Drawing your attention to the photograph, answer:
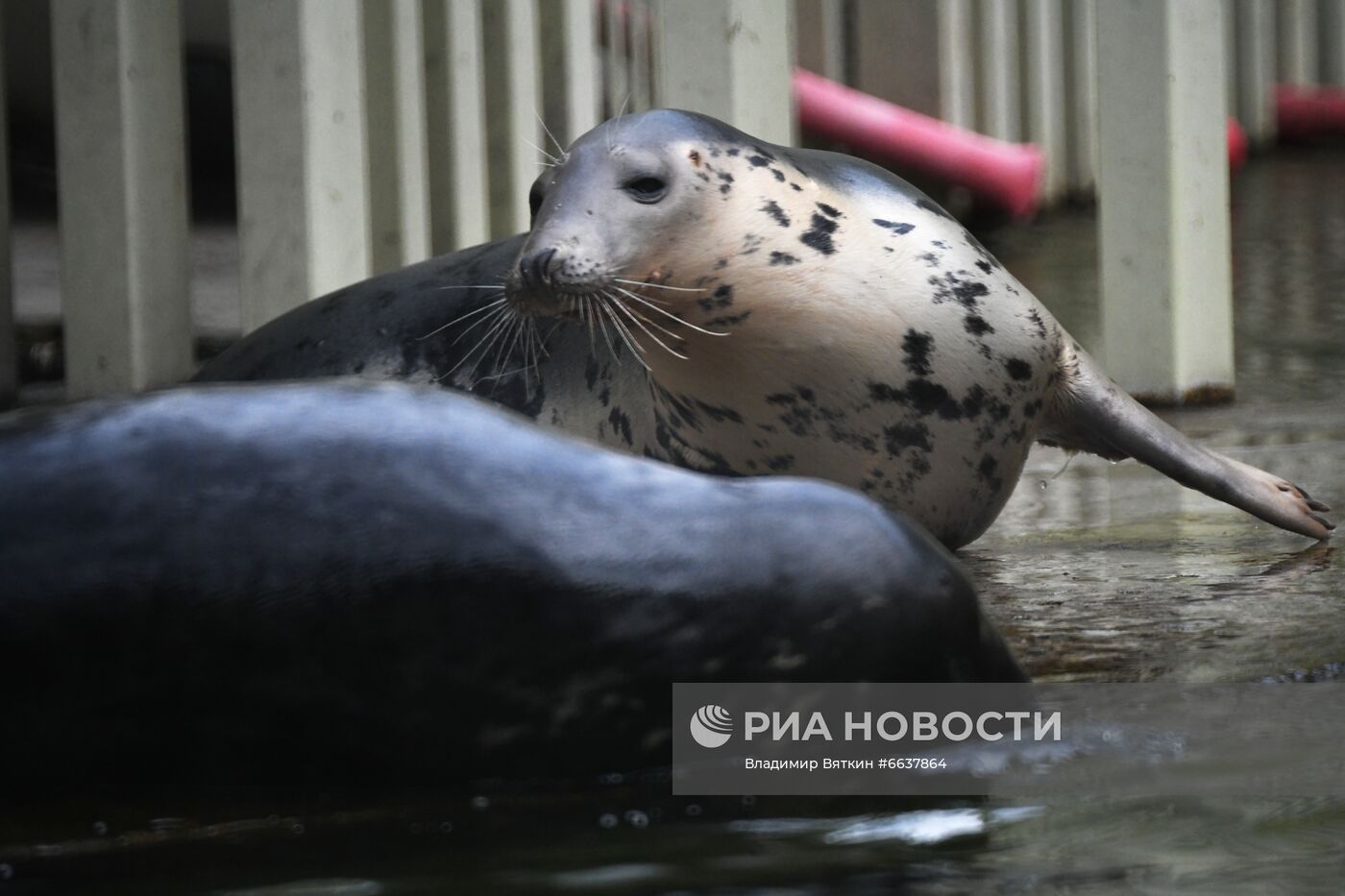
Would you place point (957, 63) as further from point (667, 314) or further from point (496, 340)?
point (667, 314)

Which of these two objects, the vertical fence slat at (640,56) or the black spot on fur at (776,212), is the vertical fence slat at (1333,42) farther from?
the black spot on fur at (776,212)

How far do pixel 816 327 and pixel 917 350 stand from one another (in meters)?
0.18

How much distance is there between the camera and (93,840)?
66.0 inches

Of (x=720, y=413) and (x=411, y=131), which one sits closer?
(x=720, y=413)

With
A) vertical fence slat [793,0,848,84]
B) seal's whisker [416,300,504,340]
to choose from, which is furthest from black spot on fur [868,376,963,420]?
vertical fence slat [793,0,848,84]

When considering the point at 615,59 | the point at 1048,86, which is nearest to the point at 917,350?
the point at 615,59

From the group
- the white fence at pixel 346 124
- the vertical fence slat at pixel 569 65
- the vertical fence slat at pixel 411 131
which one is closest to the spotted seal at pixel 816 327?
the white fence at pixel 346 124

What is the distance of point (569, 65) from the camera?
6980 mm

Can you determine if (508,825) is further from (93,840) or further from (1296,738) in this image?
(1296,738)

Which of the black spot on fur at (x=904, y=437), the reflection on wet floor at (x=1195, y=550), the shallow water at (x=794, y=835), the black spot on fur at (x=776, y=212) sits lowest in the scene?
the shallow water at (x=794, y=835)

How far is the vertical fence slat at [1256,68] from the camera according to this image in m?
11.6

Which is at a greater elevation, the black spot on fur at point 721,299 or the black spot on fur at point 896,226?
the black spot on fur at point 896,226

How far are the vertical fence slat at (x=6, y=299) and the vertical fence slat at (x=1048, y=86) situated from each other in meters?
5.82

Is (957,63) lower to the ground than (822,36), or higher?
lower
